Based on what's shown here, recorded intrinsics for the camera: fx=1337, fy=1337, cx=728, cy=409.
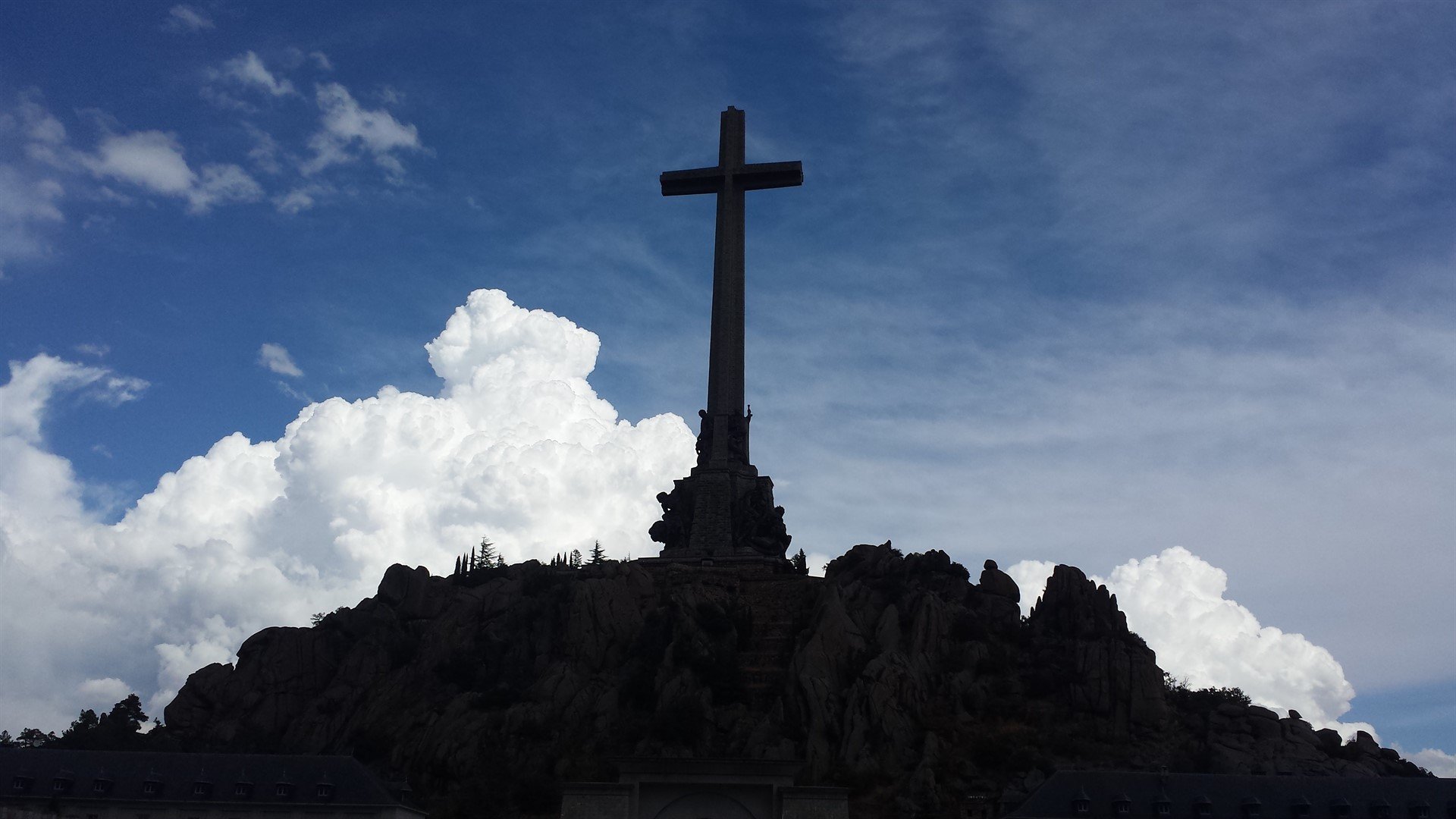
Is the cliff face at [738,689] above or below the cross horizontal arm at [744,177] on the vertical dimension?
below

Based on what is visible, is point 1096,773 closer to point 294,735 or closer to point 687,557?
point 687,557

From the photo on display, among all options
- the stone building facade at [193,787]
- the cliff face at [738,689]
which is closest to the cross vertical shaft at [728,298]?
the cliff face at [738,689]

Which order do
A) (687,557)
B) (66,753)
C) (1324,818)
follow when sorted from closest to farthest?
(1324,818)
(66,753)
(687,557)

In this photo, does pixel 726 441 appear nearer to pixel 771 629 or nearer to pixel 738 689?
pixel 771 629

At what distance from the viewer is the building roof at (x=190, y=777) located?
6869cm

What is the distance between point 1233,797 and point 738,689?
→ 91.1ft

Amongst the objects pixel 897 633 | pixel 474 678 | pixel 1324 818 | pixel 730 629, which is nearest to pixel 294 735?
pixel 474 678

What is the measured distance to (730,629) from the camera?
272 feet

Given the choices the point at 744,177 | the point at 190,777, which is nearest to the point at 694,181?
the point at 744,177

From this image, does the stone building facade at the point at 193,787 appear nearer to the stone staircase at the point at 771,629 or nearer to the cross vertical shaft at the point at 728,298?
the stone staircase at the point at 771,629

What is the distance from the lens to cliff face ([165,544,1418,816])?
72.6 m

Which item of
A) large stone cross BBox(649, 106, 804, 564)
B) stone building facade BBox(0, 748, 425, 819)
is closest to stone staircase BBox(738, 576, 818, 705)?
large stone cross BBox(649, 106, 804, 564)

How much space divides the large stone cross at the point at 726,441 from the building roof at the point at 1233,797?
33.0 meters

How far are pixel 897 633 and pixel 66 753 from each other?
46.8m
